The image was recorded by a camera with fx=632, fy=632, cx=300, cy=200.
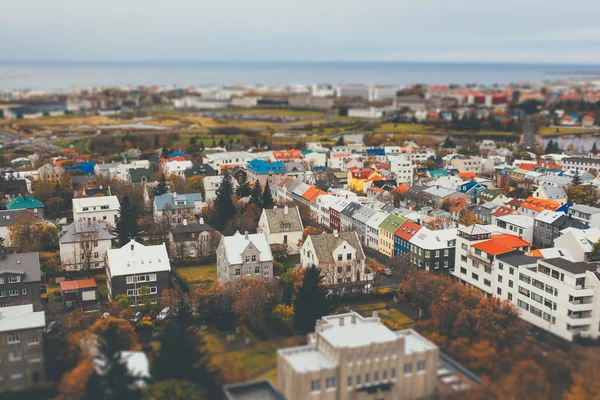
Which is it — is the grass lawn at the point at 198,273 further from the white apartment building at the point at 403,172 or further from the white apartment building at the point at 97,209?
the white apartment building at the point at 403,172

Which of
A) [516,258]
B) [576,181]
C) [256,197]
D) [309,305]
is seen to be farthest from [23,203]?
[576,181]

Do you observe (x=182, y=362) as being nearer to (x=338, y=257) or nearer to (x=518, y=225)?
(x=338, y=257)

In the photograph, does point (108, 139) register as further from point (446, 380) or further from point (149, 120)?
point (446, 380)

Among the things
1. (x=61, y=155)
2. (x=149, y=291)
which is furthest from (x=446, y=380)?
(x=61, y=155)

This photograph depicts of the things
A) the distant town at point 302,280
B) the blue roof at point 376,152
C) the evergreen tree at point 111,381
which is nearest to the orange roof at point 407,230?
the distant town at point 302,280

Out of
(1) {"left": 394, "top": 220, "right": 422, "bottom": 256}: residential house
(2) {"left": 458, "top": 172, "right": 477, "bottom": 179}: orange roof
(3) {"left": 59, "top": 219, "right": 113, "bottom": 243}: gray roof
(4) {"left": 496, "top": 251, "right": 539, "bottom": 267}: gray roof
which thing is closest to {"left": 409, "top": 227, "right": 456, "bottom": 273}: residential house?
(1) {"left": 394, "top": 220, "right": 422, "bottom": 256}: residential house
